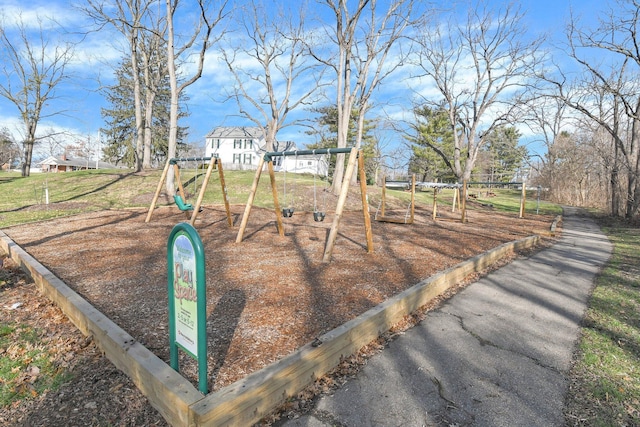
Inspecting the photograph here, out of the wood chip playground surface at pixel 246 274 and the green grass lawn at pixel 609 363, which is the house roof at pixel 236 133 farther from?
the green grass lawn at pixel 609 363

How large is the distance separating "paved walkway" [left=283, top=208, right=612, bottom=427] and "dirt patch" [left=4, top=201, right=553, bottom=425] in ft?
2.03

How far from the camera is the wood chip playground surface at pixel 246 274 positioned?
293 centimetres

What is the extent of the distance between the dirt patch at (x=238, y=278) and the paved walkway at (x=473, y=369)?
618mm

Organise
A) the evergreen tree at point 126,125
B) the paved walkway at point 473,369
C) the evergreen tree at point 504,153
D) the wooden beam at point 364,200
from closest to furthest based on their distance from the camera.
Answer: the paved walkway at point 473,369 → the wooden beam at point 364,200 → the evergreen tree at point 126,125 → the evergreen tree at point 504,153

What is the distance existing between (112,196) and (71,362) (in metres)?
14.4

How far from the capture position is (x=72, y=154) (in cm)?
6800

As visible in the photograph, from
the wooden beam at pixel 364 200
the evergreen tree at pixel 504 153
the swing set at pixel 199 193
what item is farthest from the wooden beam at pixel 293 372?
the evergreen tree at pixel 504 153

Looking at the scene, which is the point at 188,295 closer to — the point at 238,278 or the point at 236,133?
the point at 238,278

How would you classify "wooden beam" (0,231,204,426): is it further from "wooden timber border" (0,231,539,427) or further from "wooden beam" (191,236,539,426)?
"wooden beam" (191,236,539,426)

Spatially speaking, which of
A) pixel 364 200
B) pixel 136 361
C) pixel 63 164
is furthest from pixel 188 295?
pixel 63 164

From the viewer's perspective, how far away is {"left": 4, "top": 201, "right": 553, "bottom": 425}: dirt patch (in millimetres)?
2658

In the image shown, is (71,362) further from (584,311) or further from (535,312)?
(584,311)

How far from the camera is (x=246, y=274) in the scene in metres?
4.81

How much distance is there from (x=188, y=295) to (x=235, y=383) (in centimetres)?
61
